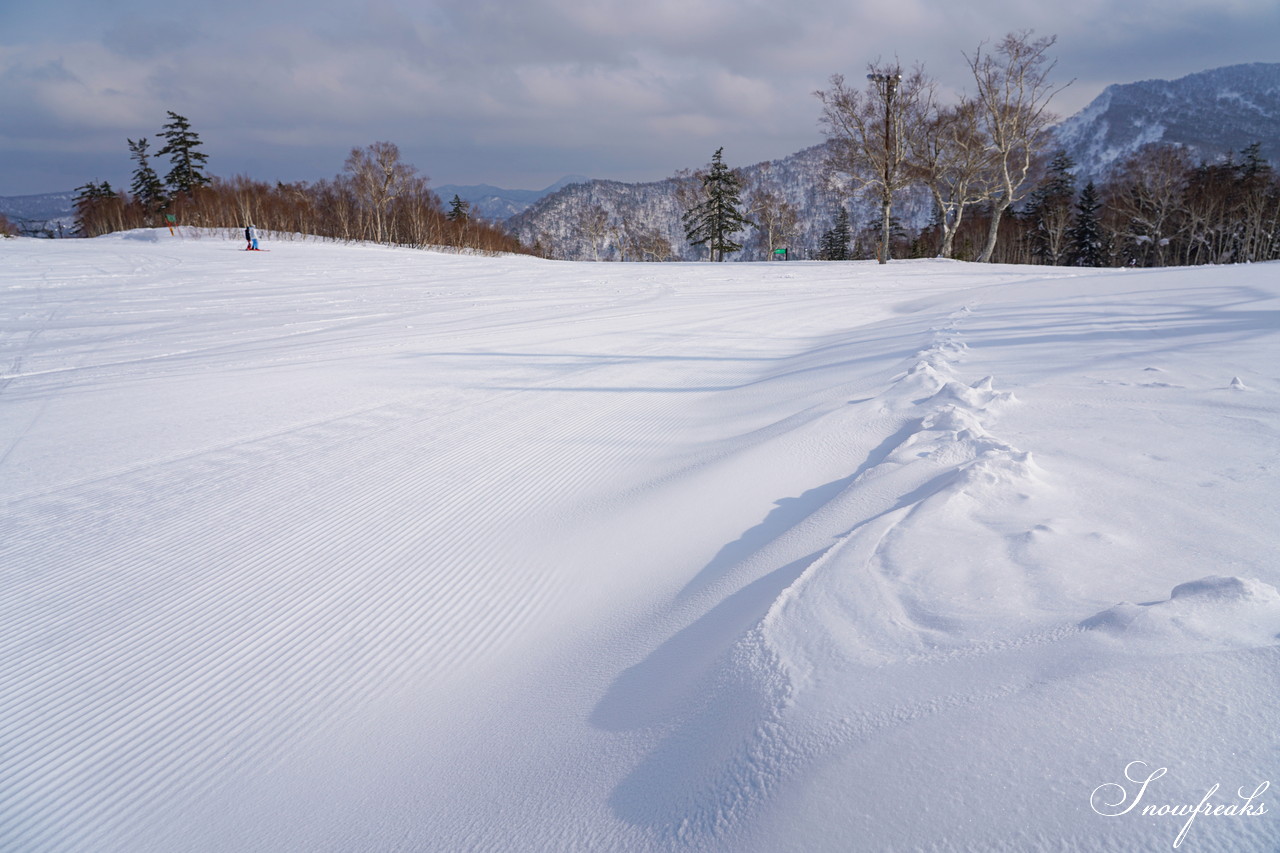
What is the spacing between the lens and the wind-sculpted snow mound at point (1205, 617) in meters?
1.33

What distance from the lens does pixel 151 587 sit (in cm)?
273

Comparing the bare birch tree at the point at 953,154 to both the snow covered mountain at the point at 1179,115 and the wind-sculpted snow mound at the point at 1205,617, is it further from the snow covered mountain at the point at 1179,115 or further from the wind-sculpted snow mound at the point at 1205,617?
the snow covered mountain at the point at 1179,115

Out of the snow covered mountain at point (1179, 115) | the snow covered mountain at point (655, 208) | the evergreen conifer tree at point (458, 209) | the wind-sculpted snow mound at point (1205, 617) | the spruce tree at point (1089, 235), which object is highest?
the snow covered mountain at point (1179, 115)

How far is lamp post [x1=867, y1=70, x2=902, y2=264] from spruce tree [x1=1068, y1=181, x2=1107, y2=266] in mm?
25834

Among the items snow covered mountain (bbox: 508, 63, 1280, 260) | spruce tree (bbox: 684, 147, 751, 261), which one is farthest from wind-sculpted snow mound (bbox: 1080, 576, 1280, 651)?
snow covered mountain (bbox: 508, 63, 1280, 260)

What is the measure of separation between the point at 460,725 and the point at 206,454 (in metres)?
3.43

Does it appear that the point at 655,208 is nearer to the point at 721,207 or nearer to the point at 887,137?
the point at 721,207

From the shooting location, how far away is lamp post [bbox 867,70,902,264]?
831 inches

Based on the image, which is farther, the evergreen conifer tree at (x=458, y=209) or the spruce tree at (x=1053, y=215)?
the evergreen conifer tree at (x=458, y=209)

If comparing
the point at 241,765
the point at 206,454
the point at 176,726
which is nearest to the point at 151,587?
the point at 176,726

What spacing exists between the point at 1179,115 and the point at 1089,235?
15841 centimetres

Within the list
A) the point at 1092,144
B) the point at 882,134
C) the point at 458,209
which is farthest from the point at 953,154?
the point at 1092,144

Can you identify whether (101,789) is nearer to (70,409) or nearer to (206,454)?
(206,454)

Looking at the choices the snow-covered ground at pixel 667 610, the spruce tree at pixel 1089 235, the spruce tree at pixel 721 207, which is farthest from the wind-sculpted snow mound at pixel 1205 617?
the spruce tree at pixel 1089 235
